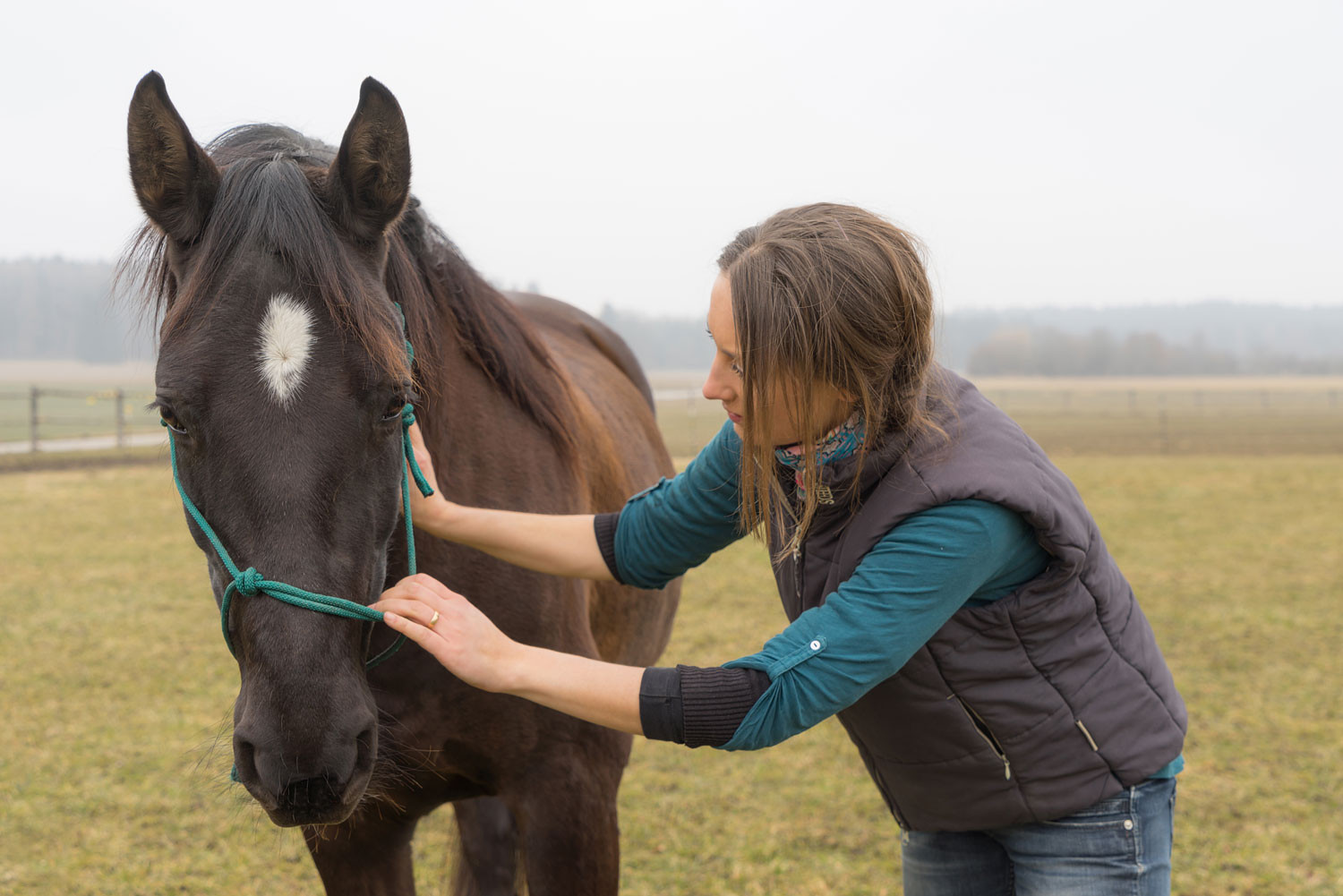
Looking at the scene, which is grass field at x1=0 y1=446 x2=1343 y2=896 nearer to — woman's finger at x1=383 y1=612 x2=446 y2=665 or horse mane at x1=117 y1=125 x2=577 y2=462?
woman's finger at x1=383 y1=612 x2=446 y2=665

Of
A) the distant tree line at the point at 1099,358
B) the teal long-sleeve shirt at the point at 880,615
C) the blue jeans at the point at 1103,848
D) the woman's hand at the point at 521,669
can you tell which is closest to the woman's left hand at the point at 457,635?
the woman's hand at the point at 521,669

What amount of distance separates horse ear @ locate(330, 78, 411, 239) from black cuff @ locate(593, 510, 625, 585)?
0.80m

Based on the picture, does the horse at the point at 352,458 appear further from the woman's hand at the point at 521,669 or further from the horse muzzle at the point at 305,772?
the woman's hand at the point at 521,669

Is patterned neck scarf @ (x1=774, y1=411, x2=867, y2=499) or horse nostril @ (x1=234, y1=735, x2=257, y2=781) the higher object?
patterned neck scarf @ (x1=774, y1=411, x2=867, y2=499)

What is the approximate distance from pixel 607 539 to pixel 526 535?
20 cm

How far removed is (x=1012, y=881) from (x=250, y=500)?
1.72 metres

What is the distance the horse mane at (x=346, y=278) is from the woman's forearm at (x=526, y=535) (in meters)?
0.29

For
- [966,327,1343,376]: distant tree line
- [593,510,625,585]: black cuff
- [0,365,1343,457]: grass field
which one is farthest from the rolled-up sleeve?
[966,327,1343,376]: distant tree line

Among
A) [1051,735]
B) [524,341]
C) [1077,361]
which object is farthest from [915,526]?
[1077,361]

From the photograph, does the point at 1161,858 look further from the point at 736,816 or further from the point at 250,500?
the point at 736,816

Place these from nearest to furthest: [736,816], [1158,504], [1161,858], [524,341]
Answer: [1161,858] → [524,341] → [736,816] → [1158,504]

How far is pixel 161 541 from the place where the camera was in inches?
396

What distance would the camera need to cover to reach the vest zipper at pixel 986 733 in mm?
1658

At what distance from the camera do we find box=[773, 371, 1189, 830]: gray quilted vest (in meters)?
1.56
